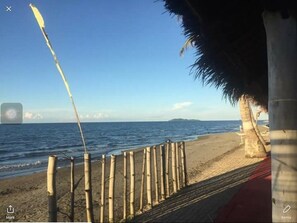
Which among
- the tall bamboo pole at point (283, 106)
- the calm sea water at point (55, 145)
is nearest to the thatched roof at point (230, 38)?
the tall bamboo pole at point (283, 106)

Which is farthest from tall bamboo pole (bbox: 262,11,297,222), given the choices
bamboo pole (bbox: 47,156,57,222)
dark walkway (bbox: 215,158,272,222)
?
bamboo pole (bbox: 47,156,57,222)

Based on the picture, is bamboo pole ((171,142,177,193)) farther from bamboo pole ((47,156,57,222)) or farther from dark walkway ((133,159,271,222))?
bamboo pole ((47,156,57,222))

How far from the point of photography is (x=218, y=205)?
23.9ft

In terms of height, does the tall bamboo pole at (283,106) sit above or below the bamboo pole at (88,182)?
above

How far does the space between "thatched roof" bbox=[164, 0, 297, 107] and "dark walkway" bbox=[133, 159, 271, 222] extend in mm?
1939

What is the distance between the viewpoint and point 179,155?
9875mm

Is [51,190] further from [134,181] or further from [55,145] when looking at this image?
[55,145]

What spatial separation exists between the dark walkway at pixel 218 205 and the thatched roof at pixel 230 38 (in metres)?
1.94

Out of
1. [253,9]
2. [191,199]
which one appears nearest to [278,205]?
[253,9]

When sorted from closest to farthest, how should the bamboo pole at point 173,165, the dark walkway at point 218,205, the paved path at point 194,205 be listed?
the dark walkway at point 218,205 < the paved path at point 194,205 < the bamboo pole at point 173,165

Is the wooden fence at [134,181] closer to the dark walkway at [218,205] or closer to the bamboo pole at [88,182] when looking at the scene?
the bamboo pole at [88,182]

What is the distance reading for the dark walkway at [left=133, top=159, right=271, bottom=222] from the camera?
6.29 metres

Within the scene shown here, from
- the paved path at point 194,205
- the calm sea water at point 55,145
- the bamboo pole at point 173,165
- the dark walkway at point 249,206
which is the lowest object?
the calm sea water at point 55,145

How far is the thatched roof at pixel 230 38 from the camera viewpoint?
467 centimetres
